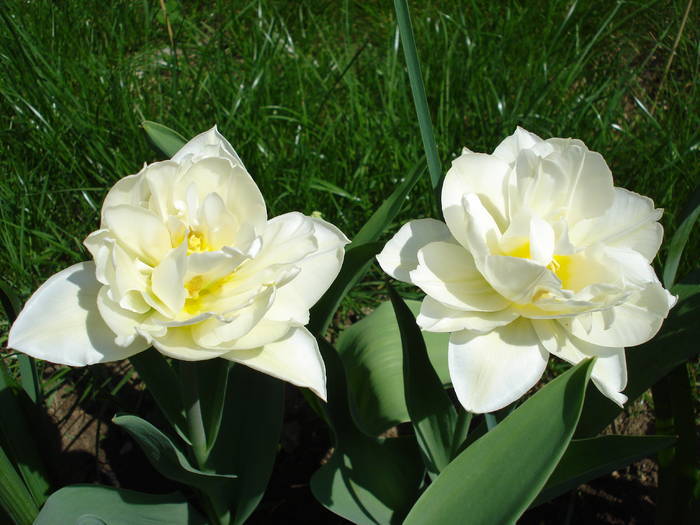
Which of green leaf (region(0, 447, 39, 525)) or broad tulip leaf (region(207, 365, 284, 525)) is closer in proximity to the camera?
green leaf (region(0, 447, 39, 525))

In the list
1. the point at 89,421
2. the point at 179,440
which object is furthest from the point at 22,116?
the point at 179,440

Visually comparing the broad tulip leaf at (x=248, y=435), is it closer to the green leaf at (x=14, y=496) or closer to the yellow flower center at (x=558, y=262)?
the green leaf at (x=14, y=496)

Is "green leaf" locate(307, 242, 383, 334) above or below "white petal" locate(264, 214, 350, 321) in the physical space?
below

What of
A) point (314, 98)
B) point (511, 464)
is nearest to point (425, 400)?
point (511, 464)

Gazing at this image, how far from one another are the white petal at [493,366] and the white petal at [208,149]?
37 centimetres

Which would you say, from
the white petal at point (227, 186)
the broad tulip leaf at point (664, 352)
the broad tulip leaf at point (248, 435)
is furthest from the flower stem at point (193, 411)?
the broad tulip leaf at point (664, 352)

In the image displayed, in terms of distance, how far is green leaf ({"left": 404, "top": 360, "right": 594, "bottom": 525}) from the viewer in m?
0.88

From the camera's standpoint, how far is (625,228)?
963 millimetres

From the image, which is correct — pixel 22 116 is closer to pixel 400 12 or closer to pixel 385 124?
pixel 385 124

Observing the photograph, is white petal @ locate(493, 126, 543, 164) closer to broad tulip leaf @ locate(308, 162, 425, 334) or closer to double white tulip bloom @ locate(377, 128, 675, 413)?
double white tulip bloom @ locate(377, 128, 675, 413)

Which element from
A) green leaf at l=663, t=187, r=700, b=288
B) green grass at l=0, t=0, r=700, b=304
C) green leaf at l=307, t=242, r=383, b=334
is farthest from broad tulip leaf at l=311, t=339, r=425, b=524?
green grass at l=0, t=0, r=700, b=304

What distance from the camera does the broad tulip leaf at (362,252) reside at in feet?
3.56

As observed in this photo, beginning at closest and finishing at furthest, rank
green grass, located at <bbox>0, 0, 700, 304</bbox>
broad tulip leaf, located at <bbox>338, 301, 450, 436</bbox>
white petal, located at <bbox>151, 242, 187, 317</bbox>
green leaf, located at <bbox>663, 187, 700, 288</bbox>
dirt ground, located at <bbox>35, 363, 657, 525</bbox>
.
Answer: white petal, located at <bbox>151, 242, 187, 317</bbox>
green leaf, located at <bbox>663, 187, 700, 288</bbox>
broad tulip leaf, located at <bbox>338, 301, 450, 436</bbox>
dirt ground, located at <bbox>35, 363, 657, 525</bbox>
green grass, located at <bbox>0, 0, 700, 304</bbox>

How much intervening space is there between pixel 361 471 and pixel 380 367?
0.22 m
